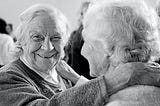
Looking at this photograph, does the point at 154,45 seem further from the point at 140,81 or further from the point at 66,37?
the point at 66,37

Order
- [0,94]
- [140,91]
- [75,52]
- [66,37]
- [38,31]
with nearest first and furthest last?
[140,91] → [0,94] → [38,31] → [66,37] → [75,52]

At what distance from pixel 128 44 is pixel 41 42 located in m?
0.72

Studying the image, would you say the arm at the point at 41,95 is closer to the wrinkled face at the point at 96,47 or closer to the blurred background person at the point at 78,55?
the wrinkled face at the point at 96,47

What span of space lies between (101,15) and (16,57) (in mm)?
758

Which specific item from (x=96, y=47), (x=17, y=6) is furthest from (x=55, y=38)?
(x=17, y=6)

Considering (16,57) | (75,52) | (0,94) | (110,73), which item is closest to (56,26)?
(16,57)

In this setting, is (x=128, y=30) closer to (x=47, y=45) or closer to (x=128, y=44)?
(x=128, y=44)

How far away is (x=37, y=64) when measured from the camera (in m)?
2.04

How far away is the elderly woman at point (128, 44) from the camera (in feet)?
4.61

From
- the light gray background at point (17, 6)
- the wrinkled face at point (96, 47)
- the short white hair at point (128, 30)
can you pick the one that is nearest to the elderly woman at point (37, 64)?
the wrinkled face at point (96, 47)

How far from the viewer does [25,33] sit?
203 centimetres

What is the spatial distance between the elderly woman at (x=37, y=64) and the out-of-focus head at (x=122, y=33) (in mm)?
336

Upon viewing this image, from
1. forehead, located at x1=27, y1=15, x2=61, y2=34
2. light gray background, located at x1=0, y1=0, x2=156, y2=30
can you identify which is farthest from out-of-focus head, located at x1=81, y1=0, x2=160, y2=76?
light gray background, located at x1=0, y1=0, x2=156, y2=30

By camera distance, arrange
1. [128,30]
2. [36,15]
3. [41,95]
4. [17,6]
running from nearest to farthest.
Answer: [128,30] → [41,95] → [36,15] → [17,6]
